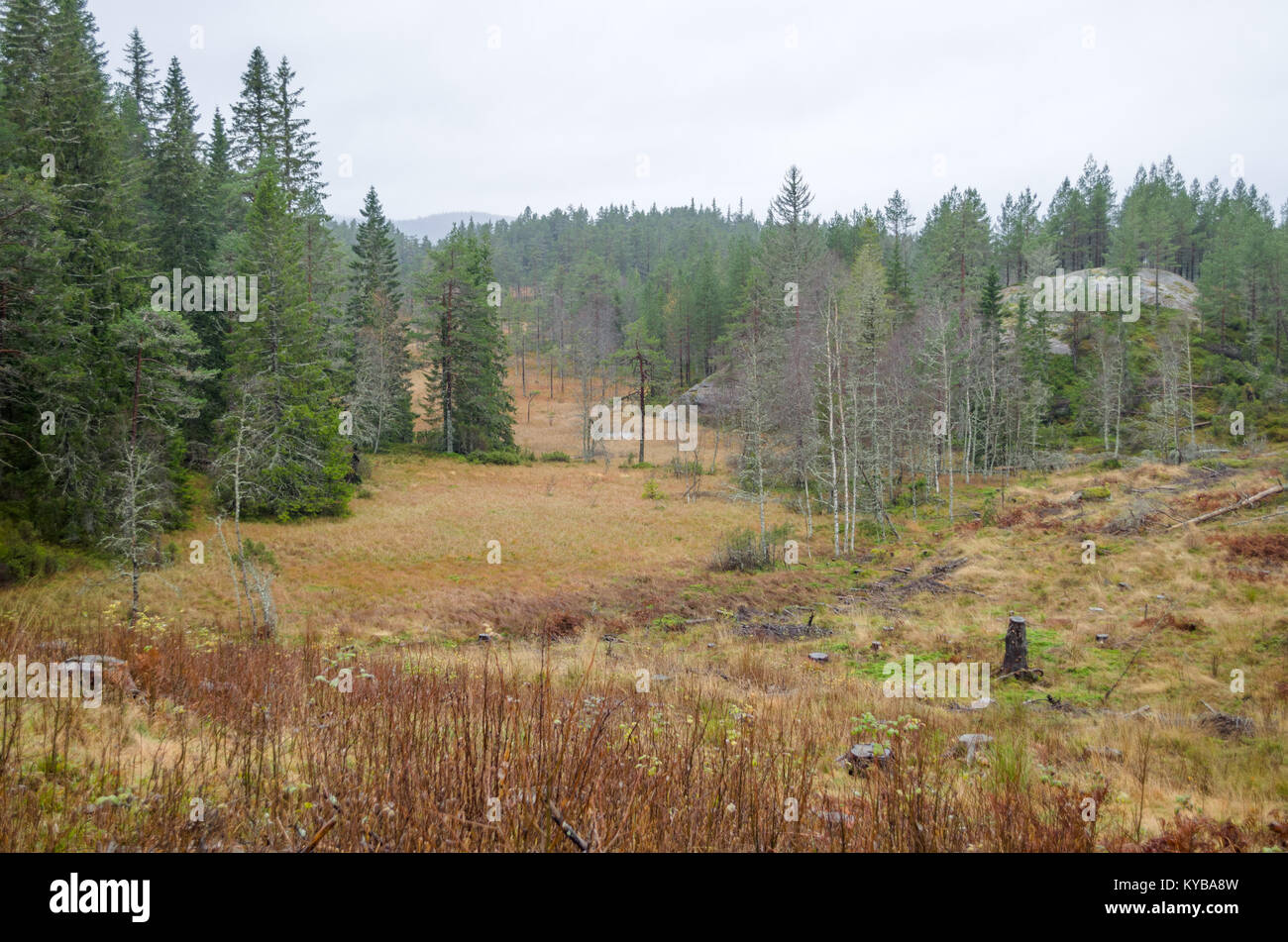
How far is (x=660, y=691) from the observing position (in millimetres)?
8555

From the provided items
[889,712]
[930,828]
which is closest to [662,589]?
[889,712]

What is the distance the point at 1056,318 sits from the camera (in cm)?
5944

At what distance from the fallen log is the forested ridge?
402 inches

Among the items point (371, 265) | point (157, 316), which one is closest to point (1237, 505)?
point (157, 316)

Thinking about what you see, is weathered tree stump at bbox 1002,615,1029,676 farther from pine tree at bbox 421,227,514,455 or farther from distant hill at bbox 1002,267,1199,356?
distant hill at bbox 1002,267,1199,356

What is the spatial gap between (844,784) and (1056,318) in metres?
68.7

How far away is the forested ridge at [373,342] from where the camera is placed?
18.4 m

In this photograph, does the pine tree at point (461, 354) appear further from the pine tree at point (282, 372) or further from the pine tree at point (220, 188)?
the pine tree at point (282, 372)

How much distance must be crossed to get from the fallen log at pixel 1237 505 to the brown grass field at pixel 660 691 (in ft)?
1.36

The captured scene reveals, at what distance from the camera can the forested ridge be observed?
18.4 meters

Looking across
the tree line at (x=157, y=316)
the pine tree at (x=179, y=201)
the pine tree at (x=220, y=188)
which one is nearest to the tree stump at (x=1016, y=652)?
the tree line at (x=157, y=316)

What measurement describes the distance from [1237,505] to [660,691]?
23554 mm

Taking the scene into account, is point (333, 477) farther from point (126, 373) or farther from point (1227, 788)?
point (1227, 788)
